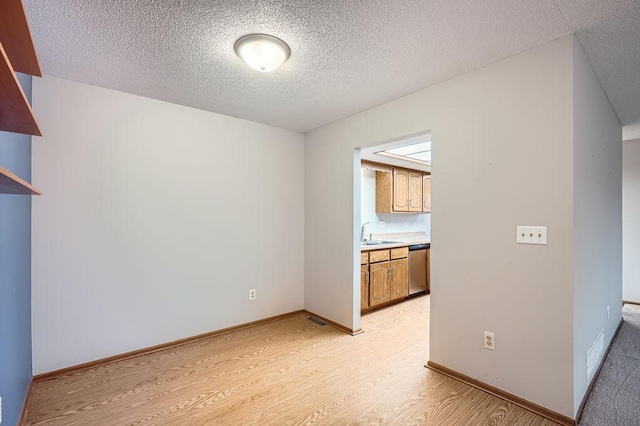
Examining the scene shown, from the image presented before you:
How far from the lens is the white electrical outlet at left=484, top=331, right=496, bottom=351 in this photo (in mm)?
2018

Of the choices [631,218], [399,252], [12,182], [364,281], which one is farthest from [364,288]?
[631,218]

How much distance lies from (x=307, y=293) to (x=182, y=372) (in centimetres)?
170

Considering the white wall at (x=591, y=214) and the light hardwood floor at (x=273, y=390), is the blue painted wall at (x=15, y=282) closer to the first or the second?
the light hardwood floor at (x=273, y=390)

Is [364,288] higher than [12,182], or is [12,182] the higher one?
[12,182]

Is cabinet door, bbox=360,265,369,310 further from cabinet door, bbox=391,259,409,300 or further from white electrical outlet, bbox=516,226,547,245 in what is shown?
white electrical outlet, bbox=516,226,547,245

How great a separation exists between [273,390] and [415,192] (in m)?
4.03

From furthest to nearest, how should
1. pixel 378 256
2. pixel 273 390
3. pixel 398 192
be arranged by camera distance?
pixel 398 192
pixel 378 256
pixel 273 390

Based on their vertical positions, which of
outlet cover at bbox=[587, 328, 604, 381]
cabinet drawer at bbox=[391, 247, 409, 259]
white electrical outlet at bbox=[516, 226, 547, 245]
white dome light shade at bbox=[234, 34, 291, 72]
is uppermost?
white dome light shade at bbox=[234, 34, 291, 72]

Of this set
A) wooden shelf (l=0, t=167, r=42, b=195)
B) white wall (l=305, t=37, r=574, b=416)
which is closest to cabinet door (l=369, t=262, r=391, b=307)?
white wall (l=305, t=37, r=574, b=416)

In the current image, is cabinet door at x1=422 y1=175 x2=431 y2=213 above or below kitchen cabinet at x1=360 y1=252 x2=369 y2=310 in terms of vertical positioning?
above

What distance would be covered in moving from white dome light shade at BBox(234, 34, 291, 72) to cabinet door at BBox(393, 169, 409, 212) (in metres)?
3.27

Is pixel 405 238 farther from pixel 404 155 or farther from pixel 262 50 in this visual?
pixel 262 50

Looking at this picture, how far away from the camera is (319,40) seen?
1784 millimetres

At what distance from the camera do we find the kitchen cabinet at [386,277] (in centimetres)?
368
